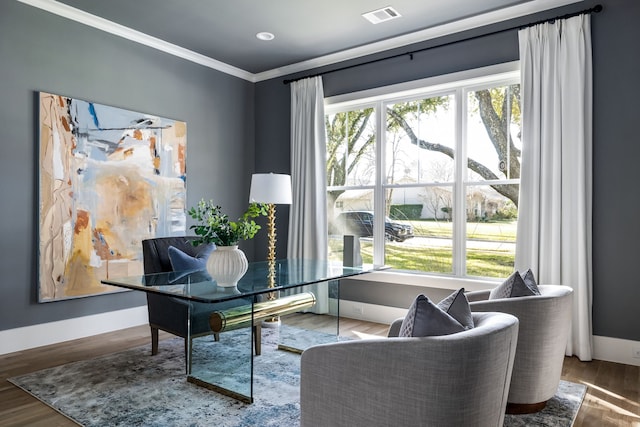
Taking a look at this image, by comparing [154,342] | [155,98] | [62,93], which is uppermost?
[155,98]

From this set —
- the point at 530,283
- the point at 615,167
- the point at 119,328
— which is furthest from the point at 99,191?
the point at 615,167

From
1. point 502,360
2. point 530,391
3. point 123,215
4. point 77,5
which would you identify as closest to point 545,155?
point 530,391

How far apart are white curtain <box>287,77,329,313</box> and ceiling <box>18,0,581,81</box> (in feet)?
1.45

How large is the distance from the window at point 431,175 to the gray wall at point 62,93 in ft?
4.90

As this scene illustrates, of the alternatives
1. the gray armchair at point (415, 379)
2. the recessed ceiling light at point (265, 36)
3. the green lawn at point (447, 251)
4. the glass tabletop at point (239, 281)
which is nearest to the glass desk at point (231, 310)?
the glass tabletop at point (239, 281)

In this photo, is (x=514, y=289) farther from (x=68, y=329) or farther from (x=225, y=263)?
(x=68, y=329)

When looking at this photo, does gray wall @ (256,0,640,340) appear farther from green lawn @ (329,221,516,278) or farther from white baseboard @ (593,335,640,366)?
green lawn @ (329,221,516,278)

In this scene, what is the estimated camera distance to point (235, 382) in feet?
8.82

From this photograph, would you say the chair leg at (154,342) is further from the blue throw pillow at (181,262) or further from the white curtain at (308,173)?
the white curtain at (308,173)

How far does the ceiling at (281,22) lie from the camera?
146 inches

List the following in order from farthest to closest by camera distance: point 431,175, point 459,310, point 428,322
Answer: point 431,175
point 459,310
point 428,322

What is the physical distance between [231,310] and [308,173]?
99.2 inches

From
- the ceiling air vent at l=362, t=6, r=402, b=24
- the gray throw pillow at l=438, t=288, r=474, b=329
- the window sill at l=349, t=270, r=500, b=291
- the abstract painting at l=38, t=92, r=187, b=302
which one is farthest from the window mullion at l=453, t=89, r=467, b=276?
the abstract painting at l=38, t=92, r=187, b=302

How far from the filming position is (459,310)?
174cm
